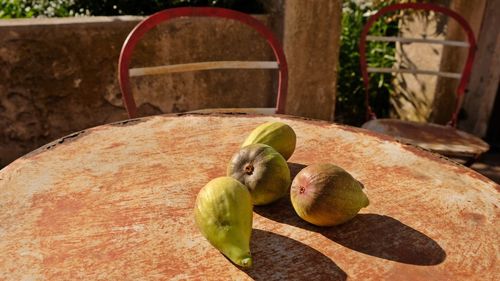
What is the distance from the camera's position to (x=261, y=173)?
935 mm

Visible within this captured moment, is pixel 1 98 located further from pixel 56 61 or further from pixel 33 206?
pixel 33 206

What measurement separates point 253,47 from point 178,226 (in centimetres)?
204

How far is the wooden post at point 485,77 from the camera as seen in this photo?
3133 millimetres

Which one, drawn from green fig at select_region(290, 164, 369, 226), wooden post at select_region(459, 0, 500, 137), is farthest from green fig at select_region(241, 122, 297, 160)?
wooden post at select_region(459, 0, 500, 137)

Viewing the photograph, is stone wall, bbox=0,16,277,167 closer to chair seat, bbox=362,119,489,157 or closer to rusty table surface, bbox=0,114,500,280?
chair seat, bbox=362,119,489,157

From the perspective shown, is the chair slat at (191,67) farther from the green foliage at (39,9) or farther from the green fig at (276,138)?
the green foliage at (39,9)

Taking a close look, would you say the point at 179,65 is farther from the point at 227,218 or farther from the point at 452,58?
the point at 452,58

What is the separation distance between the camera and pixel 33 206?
0.99 metres

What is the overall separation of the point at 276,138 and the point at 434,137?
1.42 m

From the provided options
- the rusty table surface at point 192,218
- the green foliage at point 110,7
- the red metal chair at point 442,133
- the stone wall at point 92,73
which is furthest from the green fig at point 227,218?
the green foliage at point 110,7

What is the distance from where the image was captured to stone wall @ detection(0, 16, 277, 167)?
7.93 feet

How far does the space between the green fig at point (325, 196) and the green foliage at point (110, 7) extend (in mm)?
2242

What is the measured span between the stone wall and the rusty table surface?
4.20ft

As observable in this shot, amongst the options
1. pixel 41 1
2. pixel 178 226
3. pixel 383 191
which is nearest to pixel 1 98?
pixel 41 1
